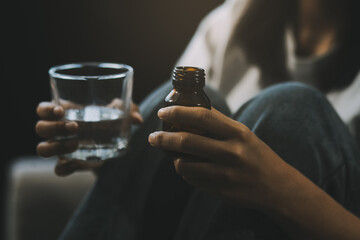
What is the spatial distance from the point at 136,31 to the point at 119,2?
0.45ft

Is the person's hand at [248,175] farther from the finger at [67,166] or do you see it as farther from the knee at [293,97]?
the finger at [67,166]

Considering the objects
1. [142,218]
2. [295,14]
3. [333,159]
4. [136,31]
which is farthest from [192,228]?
[136,31]

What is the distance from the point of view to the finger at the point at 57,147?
1.95ft

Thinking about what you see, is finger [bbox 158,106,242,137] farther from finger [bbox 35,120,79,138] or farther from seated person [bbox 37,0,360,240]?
finger [bbox 35,120,79,138]

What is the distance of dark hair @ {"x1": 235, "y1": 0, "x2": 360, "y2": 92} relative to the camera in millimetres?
961

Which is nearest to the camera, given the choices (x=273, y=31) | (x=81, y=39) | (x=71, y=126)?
(x=71, y=126)

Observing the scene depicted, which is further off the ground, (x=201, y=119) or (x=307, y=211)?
(x=201, y=119)

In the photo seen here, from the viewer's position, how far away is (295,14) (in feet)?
3.36

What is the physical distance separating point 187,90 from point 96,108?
7.4 inches

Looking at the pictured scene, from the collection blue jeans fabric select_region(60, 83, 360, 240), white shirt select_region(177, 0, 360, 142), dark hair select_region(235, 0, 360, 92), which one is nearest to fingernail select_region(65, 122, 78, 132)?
blue jeans fabric select_region(60, 83, 360, 240)

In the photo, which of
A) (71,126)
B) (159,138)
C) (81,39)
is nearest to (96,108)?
(71,126)

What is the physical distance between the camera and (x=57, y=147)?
62 cm

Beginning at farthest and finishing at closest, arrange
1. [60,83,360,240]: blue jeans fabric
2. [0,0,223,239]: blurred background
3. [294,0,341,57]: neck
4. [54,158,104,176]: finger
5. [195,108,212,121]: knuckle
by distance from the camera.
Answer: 1. [0,0,223,239]: blurred background
2. [294,0,341,57]: neck
3. [54,158,104,176]: finger
4. [60,83,360,240]: blue jeans fabric
5. [195,108,212,121]: knuckle

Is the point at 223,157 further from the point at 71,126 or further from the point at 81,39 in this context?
the point at 81,39
